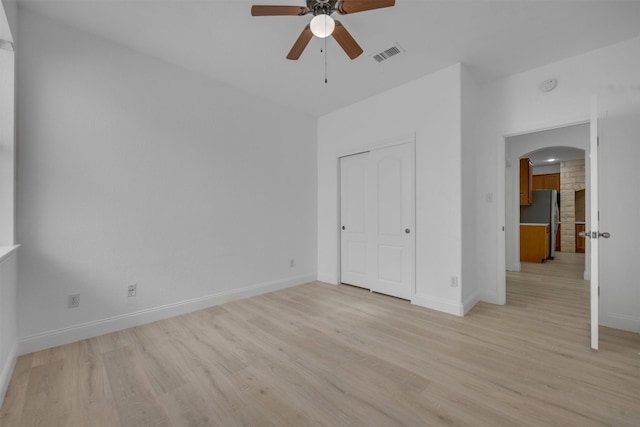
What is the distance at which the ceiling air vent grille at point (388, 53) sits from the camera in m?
2.76

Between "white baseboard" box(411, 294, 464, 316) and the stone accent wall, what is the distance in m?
7.49

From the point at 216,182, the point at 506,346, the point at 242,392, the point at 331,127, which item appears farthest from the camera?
the point at 331,127

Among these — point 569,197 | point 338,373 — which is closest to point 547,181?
point 569,197

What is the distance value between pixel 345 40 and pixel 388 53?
2.87ft

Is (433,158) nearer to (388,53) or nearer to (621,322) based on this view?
(388,53)

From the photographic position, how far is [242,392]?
5.75ft

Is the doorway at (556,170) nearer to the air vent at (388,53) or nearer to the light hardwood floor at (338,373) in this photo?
the light hardwood floor at (338,373)

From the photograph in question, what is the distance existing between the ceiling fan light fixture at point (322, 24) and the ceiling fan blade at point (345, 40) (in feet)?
0.33

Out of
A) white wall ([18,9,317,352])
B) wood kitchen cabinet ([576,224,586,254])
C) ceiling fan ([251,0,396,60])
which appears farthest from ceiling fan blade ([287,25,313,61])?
wood kitchen cabinet ([576,224,586,254])

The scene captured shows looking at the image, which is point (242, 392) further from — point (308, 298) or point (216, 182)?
point (216, 182)

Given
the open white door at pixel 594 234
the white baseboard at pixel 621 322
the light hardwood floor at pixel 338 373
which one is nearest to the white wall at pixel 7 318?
the light hardwood floor at pixel 338 373

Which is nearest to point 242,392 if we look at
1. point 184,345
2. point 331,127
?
point 184,345

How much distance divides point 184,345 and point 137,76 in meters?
2.72

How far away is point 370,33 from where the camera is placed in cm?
254
